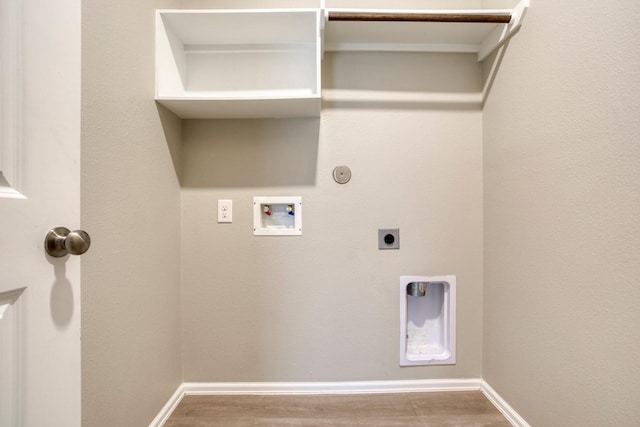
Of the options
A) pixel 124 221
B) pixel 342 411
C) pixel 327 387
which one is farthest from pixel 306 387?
pixel 124 221

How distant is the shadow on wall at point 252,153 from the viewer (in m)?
1.39

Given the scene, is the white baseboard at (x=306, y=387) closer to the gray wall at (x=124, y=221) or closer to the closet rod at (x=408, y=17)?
the gray wall at (x=124, y=221)

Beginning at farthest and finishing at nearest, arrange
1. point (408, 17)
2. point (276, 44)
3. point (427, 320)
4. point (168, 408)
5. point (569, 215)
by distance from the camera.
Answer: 1. point (427, 320)
2. point (276, 44)
3. point (168, 408)
4. point (408, 17)
5. point (569, 215)

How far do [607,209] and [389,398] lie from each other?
1.23 metres

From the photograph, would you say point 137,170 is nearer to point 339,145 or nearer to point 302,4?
point 339,145

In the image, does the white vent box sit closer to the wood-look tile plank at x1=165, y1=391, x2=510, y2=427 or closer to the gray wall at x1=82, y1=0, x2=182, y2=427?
the wood-look tile plank at x1=165, y1=391, x2=510, y2=427

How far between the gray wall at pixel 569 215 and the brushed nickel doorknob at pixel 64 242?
1.36 meters

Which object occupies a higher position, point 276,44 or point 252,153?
point 276,44

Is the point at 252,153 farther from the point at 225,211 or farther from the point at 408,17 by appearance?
the point at 408,17

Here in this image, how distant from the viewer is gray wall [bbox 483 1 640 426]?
2.47ft

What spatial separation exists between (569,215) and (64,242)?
1427 mm

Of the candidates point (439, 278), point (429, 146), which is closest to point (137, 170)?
point (429, 146)

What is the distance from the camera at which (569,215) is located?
35.8 inches

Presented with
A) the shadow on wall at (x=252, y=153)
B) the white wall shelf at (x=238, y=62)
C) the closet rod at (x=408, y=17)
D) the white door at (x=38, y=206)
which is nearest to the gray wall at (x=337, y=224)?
the shadow on wall at (x=252, y=153)
